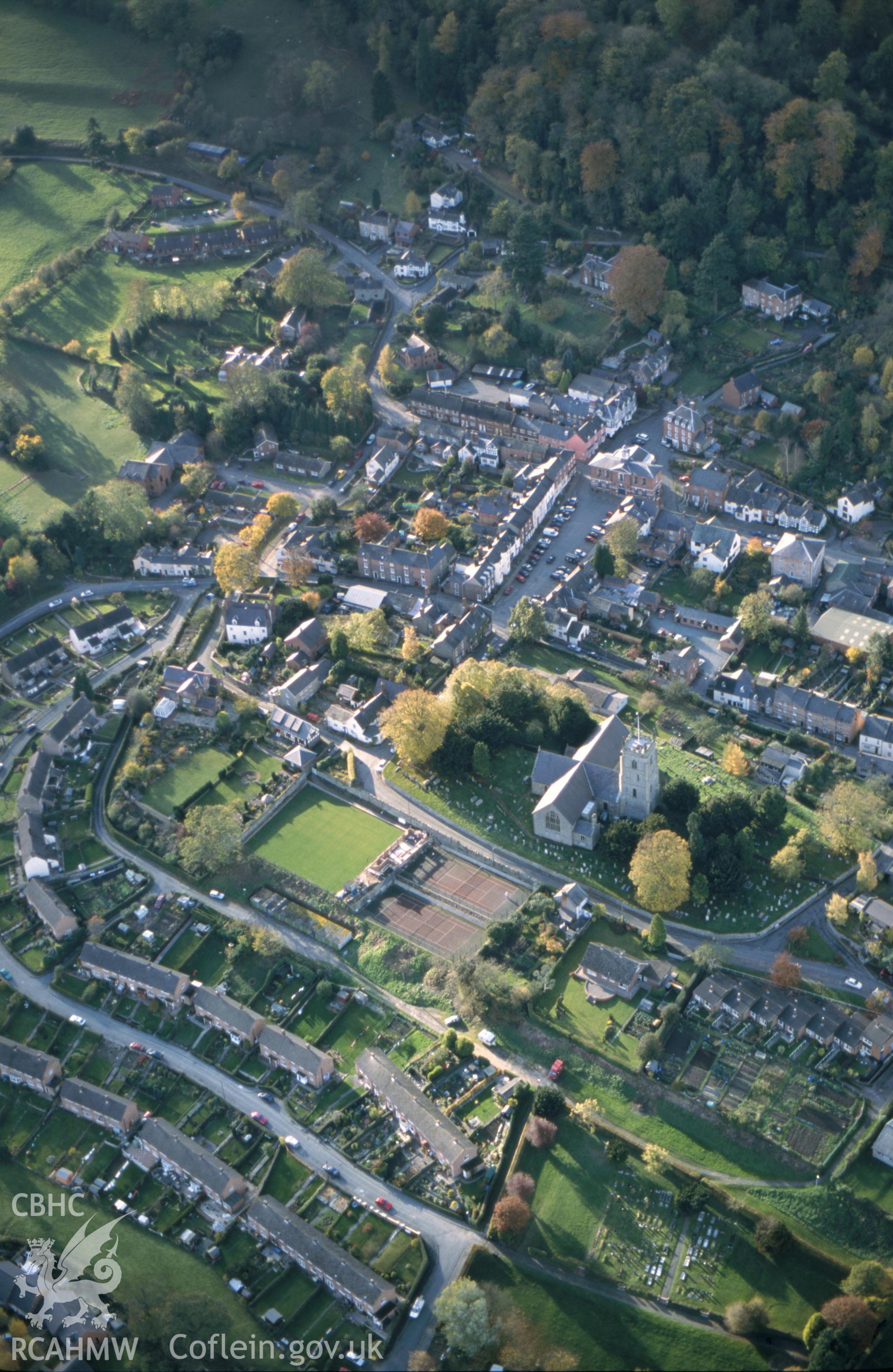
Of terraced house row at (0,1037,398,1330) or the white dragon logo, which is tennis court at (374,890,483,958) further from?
the white dragon logo

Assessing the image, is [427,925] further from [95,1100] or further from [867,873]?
[867,873]

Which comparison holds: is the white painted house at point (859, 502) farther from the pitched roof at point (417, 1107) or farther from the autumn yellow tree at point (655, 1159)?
the pitched roof at point (417, 1107)

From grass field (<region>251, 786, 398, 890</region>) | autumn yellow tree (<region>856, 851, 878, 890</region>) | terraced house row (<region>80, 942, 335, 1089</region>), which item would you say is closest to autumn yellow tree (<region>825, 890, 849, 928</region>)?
autumn yellow tree (<region>856, 851, 878, 890</region>)

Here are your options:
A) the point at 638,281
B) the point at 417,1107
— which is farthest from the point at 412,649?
the point at 638,281

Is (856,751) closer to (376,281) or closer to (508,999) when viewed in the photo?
(508,999)

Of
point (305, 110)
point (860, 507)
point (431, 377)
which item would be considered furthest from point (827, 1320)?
point (305, 110)
